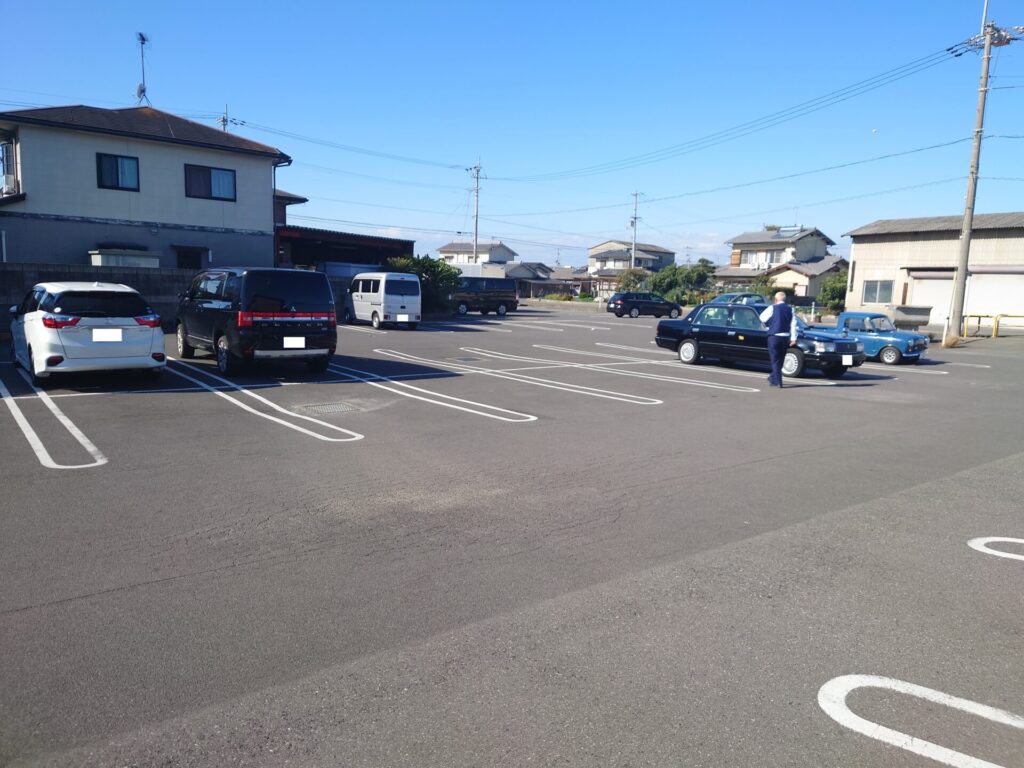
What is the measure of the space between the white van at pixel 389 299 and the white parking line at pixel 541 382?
7076 mm

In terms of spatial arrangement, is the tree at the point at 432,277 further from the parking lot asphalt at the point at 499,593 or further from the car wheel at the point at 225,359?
the parking lot asphalt at the point at 499,593

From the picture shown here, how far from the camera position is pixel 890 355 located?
61.7 ft

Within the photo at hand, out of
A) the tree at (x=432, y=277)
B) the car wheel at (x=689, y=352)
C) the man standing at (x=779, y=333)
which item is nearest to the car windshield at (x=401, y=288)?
the tree at (x=432, y=277)

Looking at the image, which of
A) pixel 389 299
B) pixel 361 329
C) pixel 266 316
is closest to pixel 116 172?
pixel 361 329

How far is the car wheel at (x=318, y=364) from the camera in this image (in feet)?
43.3

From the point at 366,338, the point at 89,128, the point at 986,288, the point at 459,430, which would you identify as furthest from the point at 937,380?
the point at 89,128

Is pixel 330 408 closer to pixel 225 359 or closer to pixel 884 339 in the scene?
pixel 225 359

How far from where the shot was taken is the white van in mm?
24781

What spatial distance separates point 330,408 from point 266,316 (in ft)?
9.24

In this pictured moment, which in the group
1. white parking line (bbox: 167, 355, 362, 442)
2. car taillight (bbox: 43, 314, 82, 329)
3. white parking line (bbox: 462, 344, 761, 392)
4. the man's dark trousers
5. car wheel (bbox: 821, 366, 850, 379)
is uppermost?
car taillight (bbox: 43, 314, 82, 329)

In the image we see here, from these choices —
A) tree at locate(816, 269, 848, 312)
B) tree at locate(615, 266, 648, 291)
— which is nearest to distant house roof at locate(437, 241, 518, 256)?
tree at locate(615, 266, 648, 291)

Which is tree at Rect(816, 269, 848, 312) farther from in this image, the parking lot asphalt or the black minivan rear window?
the black minivan rear window

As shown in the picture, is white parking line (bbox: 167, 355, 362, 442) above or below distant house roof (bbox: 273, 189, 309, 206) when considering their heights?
below

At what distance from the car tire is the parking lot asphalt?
3086 millimetres
